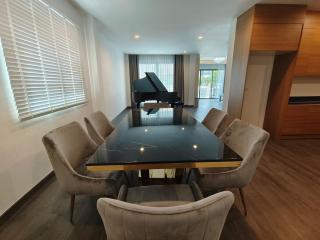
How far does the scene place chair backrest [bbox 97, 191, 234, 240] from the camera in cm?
54

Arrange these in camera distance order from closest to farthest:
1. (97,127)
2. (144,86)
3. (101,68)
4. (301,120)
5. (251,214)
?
(251,214) < (97,127) < (301,120) < (101,68) < (144,86)

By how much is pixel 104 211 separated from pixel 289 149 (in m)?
3.69

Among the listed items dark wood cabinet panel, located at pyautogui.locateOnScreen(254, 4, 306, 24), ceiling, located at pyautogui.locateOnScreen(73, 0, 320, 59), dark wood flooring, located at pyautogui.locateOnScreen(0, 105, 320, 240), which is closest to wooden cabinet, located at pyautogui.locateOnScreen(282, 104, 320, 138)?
dark wood flooring, located at pyautogui.locateOnScreen(0, 105, 320, 240)

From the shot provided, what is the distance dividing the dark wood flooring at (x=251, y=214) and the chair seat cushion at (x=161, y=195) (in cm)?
56

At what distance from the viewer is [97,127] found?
1.99 m

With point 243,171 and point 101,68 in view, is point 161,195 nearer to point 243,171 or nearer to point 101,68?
point 243,171

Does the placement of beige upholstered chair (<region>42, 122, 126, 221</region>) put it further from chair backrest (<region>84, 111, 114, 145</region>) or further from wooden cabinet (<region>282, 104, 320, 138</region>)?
wooden cabinet (<region>282, 104, 320, 138</region>)

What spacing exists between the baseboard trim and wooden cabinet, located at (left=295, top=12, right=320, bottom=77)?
4.68 m

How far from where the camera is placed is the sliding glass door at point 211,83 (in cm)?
1120

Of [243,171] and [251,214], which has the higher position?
[243,171]

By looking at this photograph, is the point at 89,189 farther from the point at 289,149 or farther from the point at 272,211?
the point at 289,149

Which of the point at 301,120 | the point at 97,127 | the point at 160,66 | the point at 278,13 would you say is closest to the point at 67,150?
the point at 97,127

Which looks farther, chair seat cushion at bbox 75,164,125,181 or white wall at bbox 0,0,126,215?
white wall at bbox 0,0,126,215

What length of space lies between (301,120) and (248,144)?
2961mm
